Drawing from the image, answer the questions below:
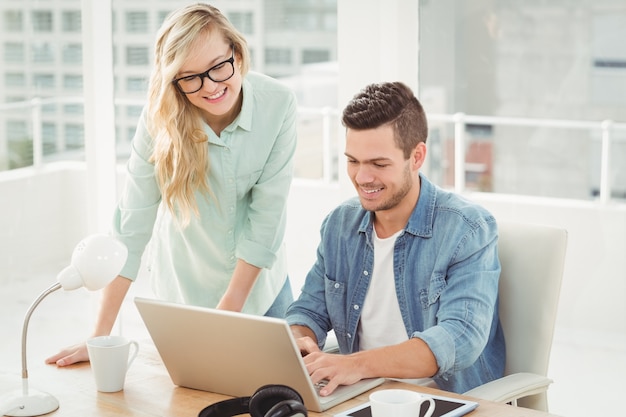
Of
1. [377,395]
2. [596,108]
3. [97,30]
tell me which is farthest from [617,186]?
[97,30]

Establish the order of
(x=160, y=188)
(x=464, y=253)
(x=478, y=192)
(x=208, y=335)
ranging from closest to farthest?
(x=208, y=335) → (x=464, y=253) → (x=160, y=188) → (x=478, y=192)

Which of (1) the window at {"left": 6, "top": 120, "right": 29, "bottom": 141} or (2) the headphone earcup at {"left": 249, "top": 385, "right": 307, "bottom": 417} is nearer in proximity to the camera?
(2) the headphone earcup at {"left": 249, "top": 385, "right": 307, "bottom": 417}

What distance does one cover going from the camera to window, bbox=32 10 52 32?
12.9ft

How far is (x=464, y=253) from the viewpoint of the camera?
2090 millimetres

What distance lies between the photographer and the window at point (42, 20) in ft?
12.9

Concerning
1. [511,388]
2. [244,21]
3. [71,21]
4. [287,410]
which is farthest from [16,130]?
[287,410]

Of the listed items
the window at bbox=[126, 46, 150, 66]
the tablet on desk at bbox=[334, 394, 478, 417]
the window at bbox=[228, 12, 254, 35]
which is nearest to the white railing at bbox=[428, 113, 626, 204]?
the window at bbox=[228, 12, 254, 35]

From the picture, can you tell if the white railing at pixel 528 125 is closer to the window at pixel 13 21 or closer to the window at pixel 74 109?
the window at pixel 74 109

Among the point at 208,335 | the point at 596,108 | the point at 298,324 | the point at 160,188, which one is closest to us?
the point at 208,335

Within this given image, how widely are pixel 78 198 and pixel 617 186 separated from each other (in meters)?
2.27

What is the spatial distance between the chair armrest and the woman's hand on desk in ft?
2.72

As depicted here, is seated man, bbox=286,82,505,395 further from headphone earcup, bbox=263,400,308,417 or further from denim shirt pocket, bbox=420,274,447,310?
headphone earcup, bbox=263,400,308,417

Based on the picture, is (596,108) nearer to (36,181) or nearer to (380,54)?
(380,54)

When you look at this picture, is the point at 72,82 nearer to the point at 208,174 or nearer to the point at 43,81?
the point at 43,81
